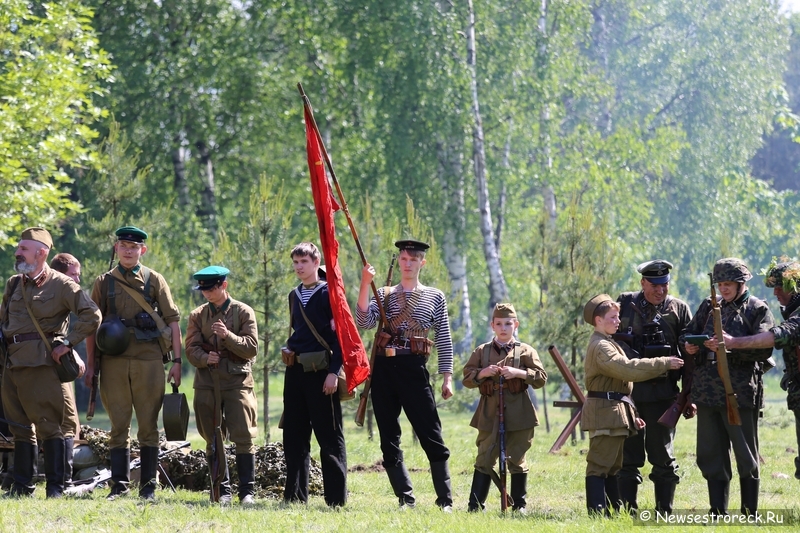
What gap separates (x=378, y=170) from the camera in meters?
26.0

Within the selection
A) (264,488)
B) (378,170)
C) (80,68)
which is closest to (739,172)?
(378,170)

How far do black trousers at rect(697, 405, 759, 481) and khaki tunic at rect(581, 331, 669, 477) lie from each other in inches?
23.4

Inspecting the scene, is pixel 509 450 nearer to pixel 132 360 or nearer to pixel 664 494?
pixel 664 494

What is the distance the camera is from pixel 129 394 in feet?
31.7

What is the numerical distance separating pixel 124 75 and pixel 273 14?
384 cm

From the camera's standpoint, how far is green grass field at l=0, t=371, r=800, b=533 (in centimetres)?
808

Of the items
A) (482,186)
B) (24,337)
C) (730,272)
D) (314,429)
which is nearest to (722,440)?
(730,272)

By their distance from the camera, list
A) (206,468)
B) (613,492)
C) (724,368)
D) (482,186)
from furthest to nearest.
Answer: (482,186) < (206,468) < (613,492) < (724,368)

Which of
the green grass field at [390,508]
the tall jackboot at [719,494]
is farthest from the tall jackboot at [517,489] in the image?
the tall jackboot at [719,494]

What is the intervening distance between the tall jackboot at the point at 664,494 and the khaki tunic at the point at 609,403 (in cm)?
65

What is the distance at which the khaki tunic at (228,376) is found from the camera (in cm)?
962

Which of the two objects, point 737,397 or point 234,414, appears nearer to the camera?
point 737,397

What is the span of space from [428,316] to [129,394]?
8.63ft

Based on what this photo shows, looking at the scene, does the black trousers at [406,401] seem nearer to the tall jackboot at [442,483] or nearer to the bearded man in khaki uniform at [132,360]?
the tall jackboot at [442,483]
